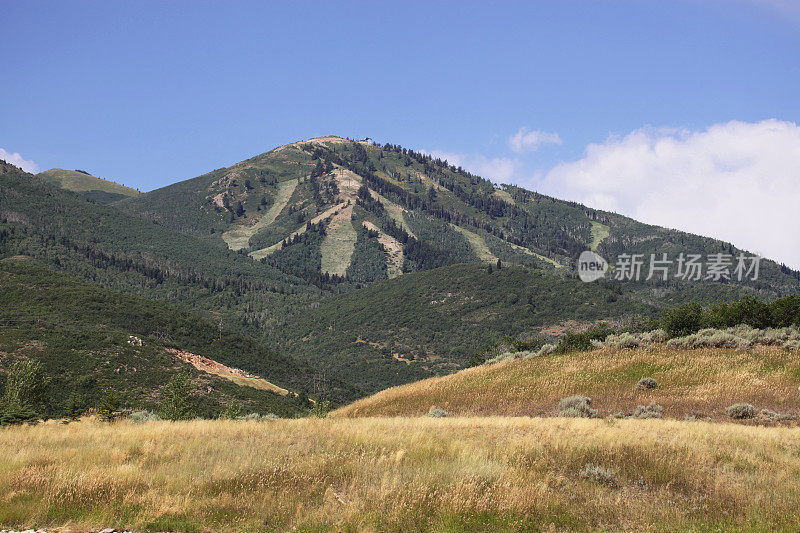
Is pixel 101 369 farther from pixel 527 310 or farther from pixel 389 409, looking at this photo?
pixel 527 310

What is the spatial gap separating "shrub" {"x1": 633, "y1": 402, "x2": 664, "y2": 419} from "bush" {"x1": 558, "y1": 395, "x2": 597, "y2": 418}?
4.68ft

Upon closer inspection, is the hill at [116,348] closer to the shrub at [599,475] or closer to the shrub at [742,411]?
the shrub at [742,411]

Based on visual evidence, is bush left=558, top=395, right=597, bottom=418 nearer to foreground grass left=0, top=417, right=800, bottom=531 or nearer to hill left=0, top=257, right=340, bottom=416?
foreground grass left=0, top=417, right=800, bottom=531

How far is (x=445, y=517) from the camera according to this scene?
723cm

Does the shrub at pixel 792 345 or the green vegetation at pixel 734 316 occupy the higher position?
the green vegetation at pixel 734 316

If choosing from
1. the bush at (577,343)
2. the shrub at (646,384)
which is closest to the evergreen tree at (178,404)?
the bush at (577,343)

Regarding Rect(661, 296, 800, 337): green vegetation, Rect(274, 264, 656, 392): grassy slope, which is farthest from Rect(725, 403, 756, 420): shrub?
Rect(274, 264, 656, 392): grassy slope

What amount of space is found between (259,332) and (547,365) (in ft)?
518

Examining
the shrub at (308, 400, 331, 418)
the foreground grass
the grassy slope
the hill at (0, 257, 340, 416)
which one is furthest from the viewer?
the grassy slope

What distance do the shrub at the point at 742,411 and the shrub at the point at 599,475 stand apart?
32.4 feet

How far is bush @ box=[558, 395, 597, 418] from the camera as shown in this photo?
57.2 ft

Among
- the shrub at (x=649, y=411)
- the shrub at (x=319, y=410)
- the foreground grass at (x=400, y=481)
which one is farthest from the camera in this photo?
the shrub at (x=319, y=410)

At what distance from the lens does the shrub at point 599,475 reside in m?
8.98

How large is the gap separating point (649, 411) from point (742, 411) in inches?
108
